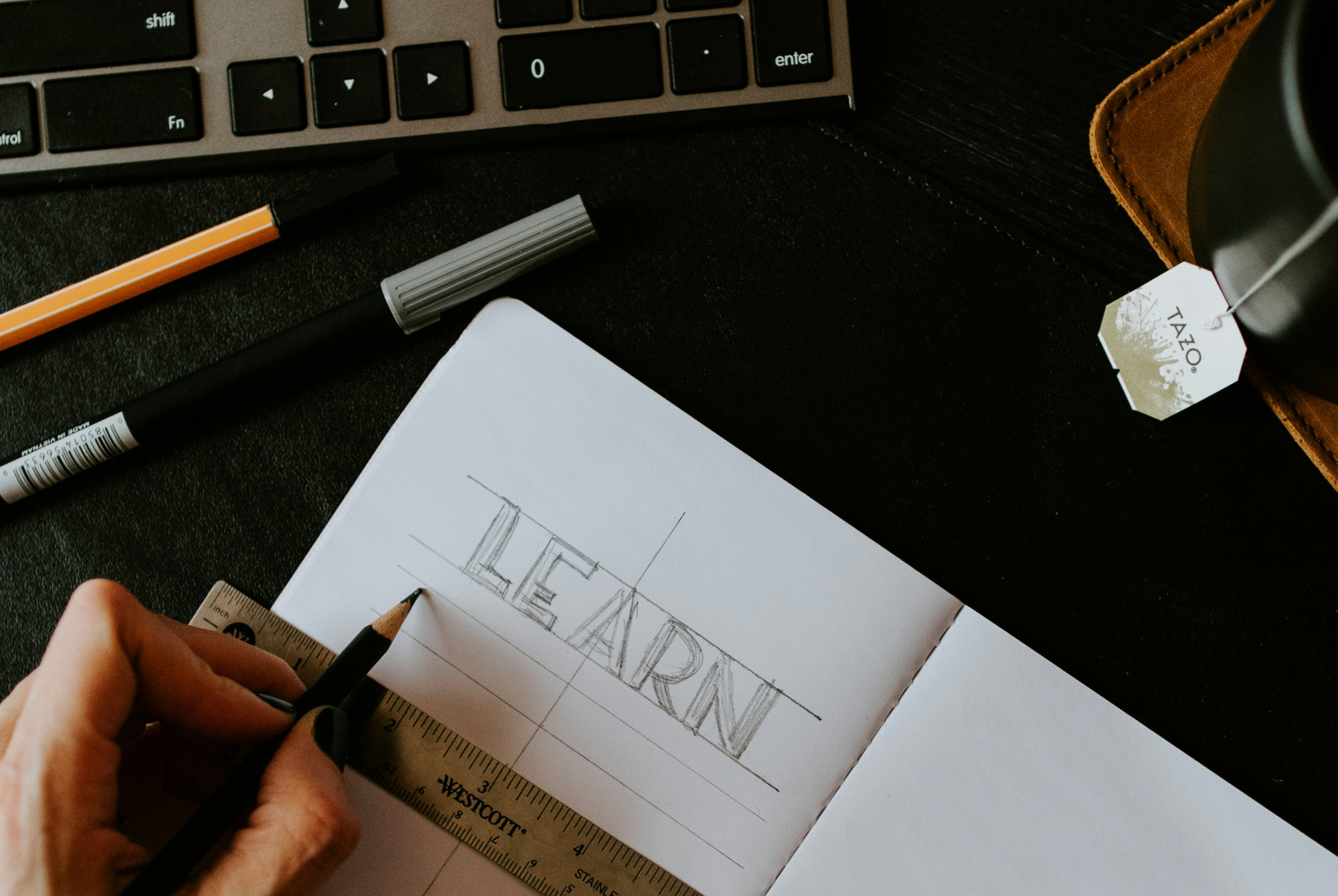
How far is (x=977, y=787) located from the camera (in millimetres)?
474

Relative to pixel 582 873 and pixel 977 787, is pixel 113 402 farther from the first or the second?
pixel 977 787

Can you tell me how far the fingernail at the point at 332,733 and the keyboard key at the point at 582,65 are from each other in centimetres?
35

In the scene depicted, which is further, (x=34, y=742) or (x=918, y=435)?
(x=918, y=435)

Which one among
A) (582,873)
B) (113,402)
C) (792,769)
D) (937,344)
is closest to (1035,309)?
(937,344)

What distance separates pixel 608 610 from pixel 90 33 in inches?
17.3

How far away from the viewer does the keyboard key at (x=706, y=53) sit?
18.7 inches

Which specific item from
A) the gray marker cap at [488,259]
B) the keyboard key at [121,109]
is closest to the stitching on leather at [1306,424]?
the gray marker cap at [488,259]

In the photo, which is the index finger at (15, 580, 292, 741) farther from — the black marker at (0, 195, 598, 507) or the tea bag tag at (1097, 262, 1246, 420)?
the tea bag tag at (1097, 262, 1246, 420)

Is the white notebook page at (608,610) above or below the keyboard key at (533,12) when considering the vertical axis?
below

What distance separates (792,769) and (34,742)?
14.5 inches

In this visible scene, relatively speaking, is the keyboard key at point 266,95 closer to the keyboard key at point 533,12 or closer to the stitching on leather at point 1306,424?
the keyboard key at point 533,12

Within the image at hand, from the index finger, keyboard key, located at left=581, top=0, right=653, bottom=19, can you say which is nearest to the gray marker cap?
keyboard key, located at left=581, top=0, right=653, bottom=19

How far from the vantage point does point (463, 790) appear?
48cm

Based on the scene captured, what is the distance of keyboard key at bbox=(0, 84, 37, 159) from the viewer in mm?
477
